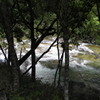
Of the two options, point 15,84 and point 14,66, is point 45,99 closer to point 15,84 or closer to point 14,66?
point 15,84

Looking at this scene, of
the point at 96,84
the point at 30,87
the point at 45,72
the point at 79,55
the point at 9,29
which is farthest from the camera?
the point at 79,55

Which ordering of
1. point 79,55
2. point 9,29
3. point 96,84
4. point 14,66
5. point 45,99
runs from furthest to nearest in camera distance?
point 79,55, point 96,84, point 45,99, point 14,66, point 9,29

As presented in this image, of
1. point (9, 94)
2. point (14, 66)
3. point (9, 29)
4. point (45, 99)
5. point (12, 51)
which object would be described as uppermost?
point (9, 29)

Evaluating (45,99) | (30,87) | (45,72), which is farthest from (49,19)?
(45,72)

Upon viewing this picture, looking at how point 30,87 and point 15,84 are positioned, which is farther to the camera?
point 30,87

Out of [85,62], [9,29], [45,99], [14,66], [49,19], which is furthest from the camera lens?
[85,62]

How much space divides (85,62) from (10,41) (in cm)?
1339

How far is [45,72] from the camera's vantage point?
40.0ft

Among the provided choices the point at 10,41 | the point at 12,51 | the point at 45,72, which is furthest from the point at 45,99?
the point at 45,72

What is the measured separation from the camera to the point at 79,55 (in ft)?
61.5

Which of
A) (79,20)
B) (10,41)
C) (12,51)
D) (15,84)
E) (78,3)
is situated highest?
(78,3)

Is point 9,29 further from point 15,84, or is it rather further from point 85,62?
point 85,62

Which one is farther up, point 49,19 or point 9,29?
point 49,19

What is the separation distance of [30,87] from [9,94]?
1.02 m
